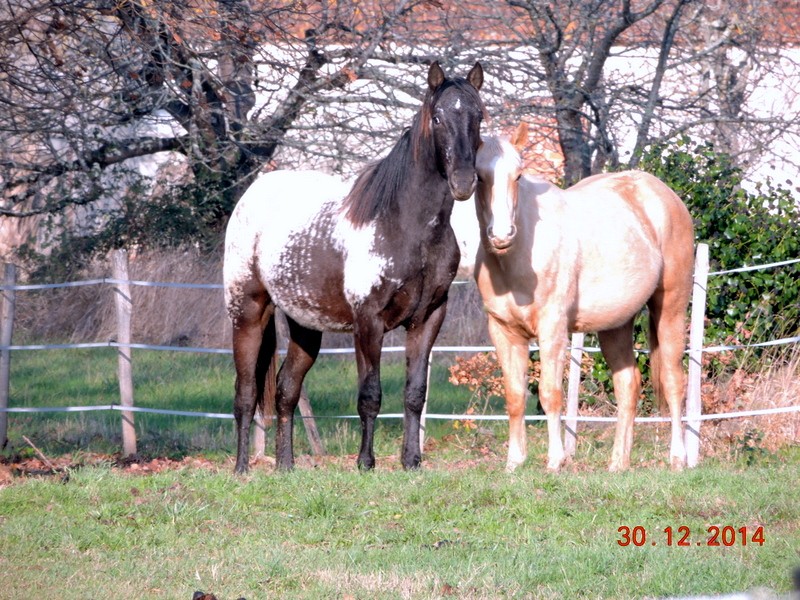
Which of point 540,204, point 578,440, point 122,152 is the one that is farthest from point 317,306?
point 122,152

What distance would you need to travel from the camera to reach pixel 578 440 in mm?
8852

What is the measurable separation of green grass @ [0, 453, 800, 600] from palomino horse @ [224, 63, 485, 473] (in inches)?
34.8

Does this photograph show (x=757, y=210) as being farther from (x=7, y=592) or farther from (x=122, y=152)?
(x=122, y=152)

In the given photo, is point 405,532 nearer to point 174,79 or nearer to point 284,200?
point 284,200

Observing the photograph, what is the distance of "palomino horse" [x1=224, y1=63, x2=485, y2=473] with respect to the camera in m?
6.56

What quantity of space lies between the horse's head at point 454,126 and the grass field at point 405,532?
1.73 m

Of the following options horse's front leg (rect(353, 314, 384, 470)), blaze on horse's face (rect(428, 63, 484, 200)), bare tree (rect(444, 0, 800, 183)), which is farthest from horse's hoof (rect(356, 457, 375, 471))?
bare tree (rect(444, 0, 800, 183))

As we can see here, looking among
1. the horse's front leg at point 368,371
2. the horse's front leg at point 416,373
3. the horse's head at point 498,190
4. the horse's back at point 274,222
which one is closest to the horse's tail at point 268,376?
the horse's back at point 274,222

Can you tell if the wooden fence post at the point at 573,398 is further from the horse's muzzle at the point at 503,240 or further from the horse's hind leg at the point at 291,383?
the horse's muzzle at the point at 503,240

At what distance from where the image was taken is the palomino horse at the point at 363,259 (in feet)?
21.5

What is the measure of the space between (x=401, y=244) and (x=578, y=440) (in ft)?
9.96

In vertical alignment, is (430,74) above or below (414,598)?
above

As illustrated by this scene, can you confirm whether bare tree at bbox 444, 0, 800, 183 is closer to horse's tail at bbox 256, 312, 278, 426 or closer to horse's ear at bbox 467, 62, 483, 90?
horse's ear at bbox 467, 62, 483, 90
